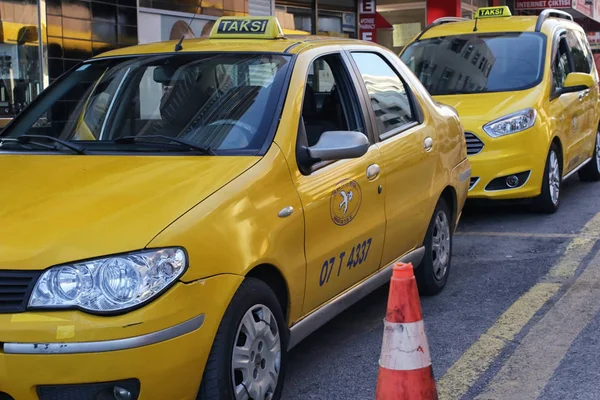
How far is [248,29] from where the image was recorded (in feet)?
16.1

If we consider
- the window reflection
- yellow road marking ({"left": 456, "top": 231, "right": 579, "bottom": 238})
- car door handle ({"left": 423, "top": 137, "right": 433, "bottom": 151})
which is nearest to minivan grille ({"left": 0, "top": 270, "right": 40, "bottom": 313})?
car door handle ({"left": 423, "top": 137, "right": 433, "bottom": 151})

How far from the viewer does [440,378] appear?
424 centimetres

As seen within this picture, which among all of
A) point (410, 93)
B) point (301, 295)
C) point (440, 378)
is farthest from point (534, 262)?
point (301, 295)

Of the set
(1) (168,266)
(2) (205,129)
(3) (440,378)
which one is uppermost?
(2) (205,129)

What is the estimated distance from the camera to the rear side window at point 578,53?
9.93m

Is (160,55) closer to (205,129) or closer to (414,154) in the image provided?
(205,129)

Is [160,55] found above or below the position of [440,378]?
above

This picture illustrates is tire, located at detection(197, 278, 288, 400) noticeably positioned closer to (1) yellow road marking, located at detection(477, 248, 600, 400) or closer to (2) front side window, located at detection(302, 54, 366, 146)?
(1) yellow road marking, located at detection(477, 248, 600, 400)

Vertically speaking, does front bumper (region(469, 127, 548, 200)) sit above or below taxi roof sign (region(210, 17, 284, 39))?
below

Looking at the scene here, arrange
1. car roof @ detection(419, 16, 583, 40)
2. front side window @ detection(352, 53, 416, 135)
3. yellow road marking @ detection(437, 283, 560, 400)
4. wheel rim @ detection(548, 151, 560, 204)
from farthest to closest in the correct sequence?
car roof @ detection(419, 16, 583, 40), wheel rim @ detection(548, 151, 560, 204), front side window @ detection(352, 53, 416, 135), yellow road marking @ detection(437, 283, 560, 400)

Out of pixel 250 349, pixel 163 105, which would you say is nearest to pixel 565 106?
pixel 163 105

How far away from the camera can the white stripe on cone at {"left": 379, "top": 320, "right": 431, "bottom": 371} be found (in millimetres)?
3301

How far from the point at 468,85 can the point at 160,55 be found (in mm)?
4946

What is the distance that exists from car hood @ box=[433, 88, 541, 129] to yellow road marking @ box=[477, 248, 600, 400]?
248cm
